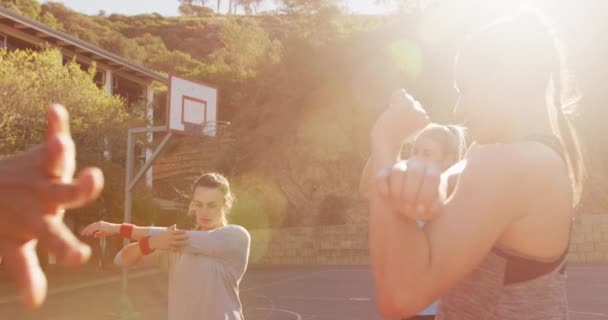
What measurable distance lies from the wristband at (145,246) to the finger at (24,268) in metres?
3.02

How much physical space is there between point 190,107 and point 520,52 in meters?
17.0

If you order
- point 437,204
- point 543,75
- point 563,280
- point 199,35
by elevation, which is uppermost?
point 199,35

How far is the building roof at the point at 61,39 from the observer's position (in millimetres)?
30527

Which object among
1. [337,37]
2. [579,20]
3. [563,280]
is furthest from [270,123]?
[563,280]

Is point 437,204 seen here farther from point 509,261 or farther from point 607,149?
point 607,149

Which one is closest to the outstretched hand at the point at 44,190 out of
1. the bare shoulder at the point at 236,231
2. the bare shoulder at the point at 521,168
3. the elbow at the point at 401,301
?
the elbow at the point at 401,301

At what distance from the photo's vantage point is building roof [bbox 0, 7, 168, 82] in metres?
30.5

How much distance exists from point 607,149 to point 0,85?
82.2ft

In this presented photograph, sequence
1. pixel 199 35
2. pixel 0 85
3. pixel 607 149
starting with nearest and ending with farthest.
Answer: pixel 0 85
pixel 607 149
pixel 199 35

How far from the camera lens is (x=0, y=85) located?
21578mm

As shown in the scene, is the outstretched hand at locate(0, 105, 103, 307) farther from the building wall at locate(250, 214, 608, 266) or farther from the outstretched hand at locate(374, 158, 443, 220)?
the building wall at locate(250, 214, 608, 266)

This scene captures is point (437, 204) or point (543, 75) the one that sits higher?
point (543, 75)

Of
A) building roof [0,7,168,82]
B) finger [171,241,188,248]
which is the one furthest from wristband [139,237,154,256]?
building roof [0,7,168,82]

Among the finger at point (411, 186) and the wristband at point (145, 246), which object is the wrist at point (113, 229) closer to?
the wristband at point (145, 246)
